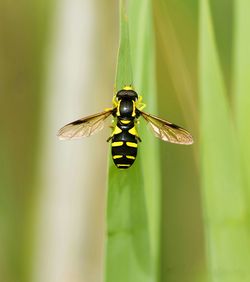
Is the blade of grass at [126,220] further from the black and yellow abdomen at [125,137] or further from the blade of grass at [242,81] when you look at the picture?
the blade of grass at [242,81]

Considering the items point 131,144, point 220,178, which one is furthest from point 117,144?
point 220,178

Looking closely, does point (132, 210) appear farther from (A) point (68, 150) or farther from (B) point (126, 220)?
(A) point (68, 150)

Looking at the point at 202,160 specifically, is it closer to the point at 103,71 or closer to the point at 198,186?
the point at 198,186

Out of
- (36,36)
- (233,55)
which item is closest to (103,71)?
(36,36)

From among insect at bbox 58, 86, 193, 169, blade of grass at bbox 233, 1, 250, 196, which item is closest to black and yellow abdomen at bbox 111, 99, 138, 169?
insect at bbox 58, 86, 193, 169

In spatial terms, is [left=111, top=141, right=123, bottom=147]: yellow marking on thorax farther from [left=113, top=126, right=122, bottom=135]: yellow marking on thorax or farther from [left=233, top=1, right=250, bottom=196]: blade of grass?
[left=233, top=1, right=250, bottom=196]: blade of grass

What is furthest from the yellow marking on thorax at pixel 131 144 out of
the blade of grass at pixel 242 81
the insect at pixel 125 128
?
the blade of grass at pixel 242 81
